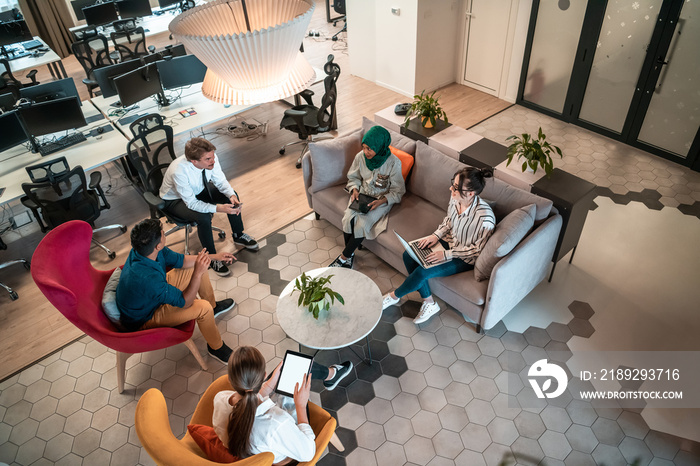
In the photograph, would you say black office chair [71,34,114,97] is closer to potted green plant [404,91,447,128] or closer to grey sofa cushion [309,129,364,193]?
grey sofa cushion [309,129,364,193]

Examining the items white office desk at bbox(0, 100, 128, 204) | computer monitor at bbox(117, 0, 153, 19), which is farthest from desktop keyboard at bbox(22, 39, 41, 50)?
white office desk at bbox(0, 100, 128, 204)

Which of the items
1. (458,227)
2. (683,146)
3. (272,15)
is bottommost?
(683,146)

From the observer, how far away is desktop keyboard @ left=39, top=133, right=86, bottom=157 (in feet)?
16.0

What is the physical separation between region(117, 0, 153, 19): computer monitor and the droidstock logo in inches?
353

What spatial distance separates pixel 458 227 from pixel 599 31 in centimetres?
346

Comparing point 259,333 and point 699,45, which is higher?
point 699,45

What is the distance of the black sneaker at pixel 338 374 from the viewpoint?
330cm

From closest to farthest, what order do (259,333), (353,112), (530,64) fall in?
(259,333) < (530,64) < (353,112)

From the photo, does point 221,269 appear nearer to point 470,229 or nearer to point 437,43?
point 470,229

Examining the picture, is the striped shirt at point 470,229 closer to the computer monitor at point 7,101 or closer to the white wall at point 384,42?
the white wall at point 384,42

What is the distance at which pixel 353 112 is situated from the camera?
21.9 ft

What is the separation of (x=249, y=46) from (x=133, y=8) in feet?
28.9

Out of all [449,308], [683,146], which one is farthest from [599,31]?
[449,308]

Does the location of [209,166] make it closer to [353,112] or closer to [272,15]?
[272,15]
